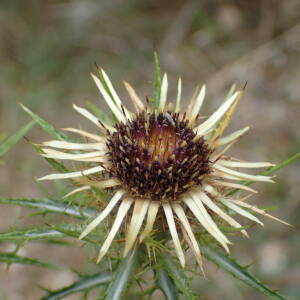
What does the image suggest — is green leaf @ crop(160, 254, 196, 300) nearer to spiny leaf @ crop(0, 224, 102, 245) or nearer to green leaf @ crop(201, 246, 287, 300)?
green leaf @ crop(201, 246, 287, 300)

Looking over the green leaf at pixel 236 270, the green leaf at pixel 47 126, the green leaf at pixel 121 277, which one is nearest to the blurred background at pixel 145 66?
the green leaf at pixel 236 270

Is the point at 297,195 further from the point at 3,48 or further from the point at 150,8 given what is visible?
the point at 3,48

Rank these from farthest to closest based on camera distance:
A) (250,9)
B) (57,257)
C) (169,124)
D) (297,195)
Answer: (250,9), (57,257), (297,195), (169,124)

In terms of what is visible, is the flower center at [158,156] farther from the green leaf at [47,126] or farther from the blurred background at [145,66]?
the blurred background at [145,66]

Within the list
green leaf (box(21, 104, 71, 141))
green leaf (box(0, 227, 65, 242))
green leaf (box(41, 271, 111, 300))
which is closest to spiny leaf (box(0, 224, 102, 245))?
green leaf (box(0, 227, 65, 242))

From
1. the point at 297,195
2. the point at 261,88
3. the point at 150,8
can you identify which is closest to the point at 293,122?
the point at 261,88

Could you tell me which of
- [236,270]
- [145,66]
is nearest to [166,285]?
[236,270]

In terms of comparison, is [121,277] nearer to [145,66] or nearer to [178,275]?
[178,275]
